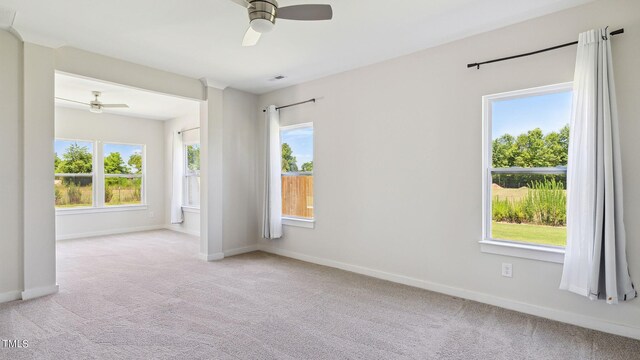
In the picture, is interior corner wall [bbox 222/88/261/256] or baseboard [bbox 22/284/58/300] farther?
interior corner wall [bbox 222/88/261/256]

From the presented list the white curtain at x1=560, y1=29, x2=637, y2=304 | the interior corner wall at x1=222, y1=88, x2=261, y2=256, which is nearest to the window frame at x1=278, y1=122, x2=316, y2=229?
the interior corner wall at x1=222, y1=88, x2=261, y2=256

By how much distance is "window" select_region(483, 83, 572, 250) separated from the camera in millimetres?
2945

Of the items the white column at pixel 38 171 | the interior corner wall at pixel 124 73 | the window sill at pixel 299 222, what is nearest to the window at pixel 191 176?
the interior corner wall at pixel 124 73

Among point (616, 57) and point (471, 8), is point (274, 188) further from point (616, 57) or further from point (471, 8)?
point (616, 57)

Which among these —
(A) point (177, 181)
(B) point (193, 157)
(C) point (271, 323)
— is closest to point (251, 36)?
(C) point (271, 323)

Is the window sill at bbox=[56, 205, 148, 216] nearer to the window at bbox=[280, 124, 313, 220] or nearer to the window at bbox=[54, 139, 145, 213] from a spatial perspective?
the window at bbox=[54, 139, 145, 213]

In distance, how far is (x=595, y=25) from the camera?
2695mm

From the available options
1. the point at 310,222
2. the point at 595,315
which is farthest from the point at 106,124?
the point at 595,315

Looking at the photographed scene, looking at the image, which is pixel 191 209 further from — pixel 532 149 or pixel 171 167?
pixel 532 149

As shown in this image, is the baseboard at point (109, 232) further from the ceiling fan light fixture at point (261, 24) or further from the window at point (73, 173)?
the ceiling fan light fixture at point (261, 24)

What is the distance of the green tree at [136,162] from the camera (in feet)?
24.7

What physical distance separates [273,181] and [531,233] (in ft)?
11.3

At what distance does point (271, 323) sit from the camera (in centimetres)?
281

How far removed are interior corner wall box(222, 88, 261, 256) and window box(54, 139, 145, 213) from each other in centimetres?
362
